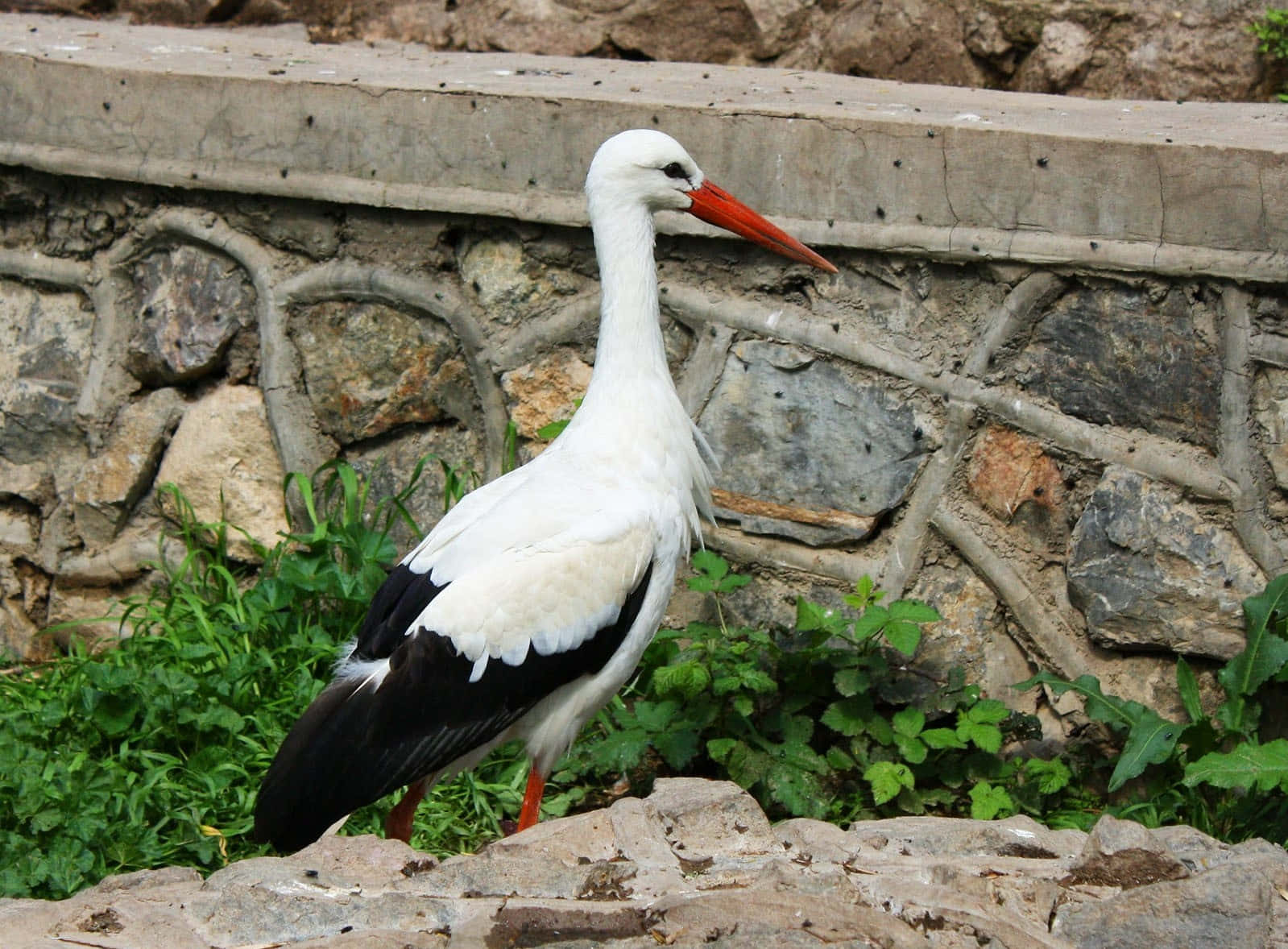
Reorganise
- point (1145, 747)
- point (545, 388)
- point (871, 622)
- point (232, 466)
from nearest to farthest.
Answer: point (1145, 747) < point (871, 622) < point (545, 388) < point (232, 466)

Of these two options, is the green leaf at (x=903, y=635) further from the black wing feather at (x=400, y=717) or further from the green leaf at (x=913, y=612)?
the black wing feather at (x=400, y=717)

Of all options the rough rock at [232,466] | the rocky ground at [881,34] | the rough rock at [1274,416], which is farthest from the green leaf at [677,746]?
the rocky ground at [881,34]

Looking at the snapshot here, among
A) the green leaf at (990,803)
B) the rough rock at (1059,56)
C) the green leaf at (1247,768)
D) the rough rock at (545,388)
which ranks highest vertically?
the rough rock at (1059,56)

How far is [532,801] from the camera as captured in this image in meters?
3.35

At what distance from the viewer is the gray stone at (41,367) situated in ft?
14.5

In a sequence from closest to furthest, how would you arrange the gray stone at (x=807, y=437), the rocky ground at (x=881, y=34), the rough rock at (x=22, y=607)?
1. the gray stone at (x=807, y=437)
2. the rough rock at (x=22, y=607)
3. the rocky ground at (x=881, y=34)

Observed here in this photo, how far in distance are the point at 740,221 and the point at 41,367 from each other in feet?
7.05

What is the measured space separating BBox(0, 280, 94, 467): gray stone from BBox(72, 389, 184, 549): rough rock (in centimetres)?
12

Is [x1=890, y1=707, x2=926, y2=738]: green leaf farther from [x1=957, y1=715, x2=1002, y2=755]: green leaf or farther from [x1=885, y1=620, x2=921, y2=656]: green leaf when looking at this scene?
[x1=885, y1=620, x2=921, y2=656]: green leaf

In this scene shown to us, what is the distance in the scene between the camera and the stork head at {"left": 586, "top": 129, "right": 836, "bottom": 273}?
11.1 ft

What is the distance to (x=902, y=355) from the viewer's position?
3771mm

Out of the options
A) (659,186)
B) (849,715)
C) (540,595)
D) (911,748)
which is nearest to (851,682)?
(849,715)

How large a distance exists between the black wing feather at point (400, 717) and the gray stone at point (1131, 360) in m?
1.15

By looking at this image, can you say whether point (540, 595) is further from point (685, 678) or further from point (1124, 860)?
point (1124, 860)
